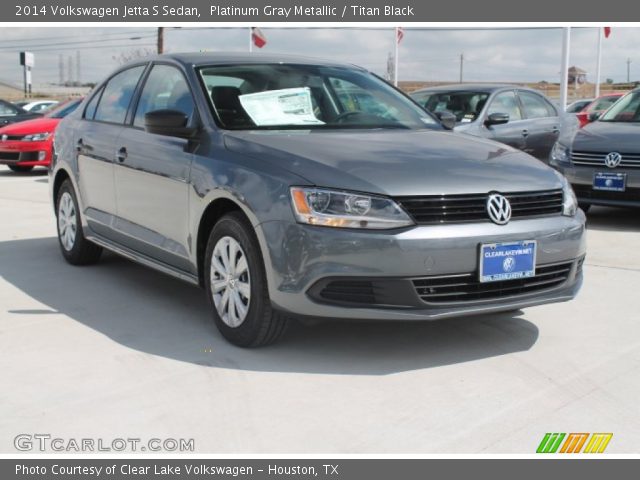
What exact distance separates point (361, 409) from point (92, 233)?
324cm

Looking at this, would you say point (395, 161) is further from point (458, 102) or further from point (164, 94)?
point (458, 102)

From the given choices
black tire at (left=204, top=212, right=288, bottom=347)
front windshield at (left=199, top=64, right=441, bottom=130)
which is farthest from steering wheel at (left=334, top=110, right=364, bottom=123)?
black tire at (left=204, top=212, right=288, bottom=347)

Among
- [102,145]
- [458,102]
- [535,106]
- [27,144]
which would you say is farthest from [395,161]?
[27,144]

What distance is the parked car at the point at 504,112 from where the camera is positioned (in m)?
10.5

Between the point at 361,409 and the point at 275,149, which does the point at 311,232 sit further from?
the point at 361,409

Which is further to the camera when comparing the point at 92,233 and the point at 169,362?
the point at 92,233

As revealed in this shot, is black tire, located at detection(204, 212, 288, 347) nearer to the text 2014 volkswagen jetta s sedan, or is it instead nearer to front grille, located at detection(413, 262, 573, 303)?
the text 2014 volkswagen jetta s sedan

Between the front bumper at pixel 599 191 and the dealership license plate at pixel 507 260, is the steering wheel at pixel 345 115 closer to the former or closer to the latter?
the dealership license plate at pixel 507 260

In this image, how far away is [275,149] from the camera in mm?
4238

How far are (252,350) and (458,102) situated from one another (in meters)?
7.08

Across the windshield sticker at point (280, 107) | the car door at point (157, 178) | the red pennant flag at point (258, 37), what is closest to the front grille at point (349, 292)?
the car door at point (157, 178)

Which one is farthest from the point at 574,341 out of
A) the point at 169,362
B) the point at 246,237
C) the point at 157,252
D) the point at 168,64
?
the point at 168,64

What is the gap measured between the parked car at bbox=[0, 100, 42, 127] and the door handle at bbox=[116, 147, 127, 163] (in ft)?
39.5

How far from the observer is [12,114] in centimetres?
1709
